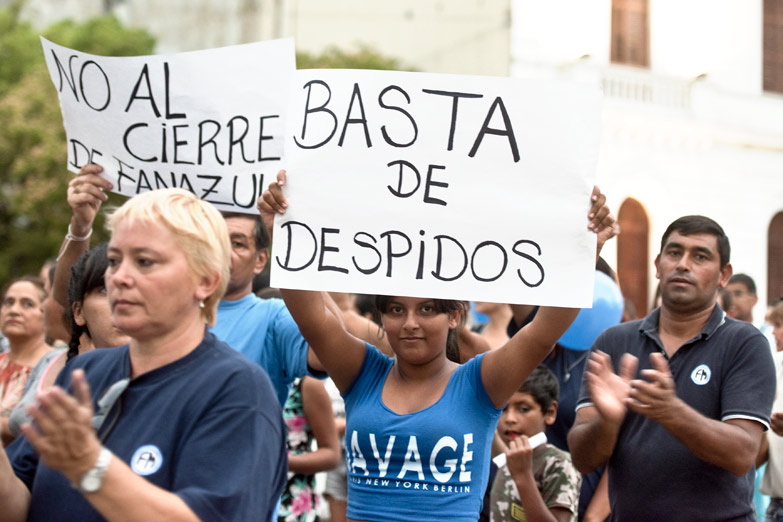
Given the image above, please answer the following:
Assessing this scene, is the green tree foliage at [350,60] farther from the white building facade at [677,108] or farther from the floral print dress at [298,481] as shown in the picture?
the floral print dress at [298,481]

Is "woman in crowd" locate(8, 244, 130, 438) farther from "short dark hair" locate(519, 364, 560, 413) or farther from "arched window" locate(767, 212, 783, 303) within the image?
"arched window" locate(767, 212, 783, 303)

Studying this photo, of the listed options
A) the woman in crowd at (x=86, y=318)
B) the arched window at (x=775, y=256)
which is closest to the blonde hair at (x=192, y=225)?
the woman in crowd at (x=86, y=318)

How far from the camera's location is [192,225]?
2.56 metres

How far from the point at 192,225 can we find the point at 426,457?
52.5 inches

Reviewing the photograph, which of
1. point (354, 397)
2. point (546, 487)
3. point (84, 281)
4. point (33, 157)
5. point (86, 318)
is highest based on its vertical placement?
point (33, 157)

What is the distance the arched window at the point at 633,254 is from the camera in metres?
20.1

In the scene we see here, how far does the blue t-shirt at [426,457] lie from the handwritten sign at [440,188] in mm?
383

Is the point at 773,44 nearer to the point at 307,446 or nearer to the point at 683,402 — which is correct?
the point at 307,446

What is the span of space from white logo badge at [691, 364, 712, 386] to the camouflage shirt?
885 mm

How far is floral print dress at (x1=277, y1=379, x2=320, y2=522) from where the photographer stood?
521 cm

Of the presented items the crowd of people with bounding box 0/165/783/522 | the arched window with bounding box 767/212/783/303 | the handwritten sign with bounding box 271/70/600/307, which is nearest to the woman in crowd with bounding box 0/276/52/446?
the crowd of people with bounding box 0/165/783/522

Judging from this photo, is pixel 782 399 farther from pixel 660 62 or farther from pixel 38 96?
pixel 38 96

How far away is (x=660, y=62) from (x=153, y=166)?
17810mm

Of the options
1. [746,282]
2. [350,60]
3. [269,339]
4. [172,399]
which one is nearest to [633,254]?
[350,60]
